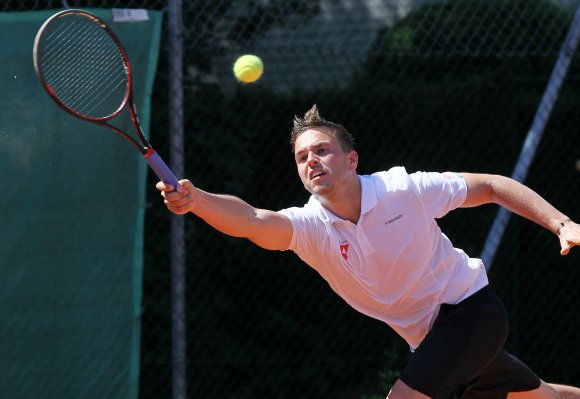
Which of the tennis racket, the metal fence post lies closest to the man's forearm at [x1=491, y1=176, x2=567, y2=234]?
the tennis racket

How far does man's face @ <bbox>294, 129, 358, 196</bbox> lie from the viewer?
4.23 m

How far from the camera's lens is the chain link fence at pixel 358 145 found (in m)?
5.91

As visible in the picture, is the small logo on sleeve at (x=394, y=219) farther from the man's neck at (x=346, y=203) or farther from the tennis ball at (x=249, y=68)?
the tennis ball at (x=249, y=68)

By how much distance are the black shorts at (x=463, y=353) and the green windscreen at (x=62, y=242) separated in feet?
5.57

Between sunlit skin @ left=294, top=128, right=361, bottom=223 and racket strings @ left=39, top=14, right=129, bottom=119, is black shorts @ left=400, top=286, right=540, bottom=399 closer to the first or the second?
sunlit skin @ left=294, top=128, right=361, bottom=223

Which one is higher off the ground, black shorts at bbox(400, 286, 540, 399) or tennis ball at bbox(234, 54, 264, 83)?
tennis ball at bbox(234, 54, 264, 83)

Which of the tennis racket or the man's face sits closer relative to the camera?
the man's face

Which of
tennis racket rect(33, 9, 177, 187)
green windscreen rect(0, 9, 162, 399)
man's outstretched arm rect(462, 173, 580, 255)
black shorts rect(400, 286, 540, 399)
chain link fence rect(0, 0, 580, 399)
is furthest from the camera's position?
chain link fence rect(0, 0, 580, 399)

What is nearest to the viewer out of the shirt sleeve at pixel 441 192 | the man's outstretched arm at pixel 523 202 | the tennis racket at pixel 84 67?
the man's outstretched arm at pixel 523 202

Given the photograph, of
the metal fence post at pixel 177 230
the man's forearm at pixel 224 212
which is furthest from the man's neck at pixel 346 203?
the metal fence post at pixel 177 230

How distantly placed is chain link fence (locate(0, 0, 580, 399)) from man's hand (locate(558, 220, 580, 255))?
2234 mm

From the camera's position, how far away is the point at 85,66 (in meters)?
4.81

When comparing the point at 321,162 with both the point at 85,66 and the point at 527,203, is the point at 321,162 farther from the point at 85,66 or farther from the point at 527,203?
the point at 85,66

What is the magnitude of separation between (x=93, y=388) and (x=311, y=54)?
226cm
